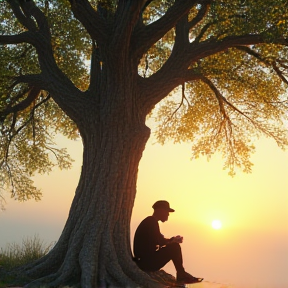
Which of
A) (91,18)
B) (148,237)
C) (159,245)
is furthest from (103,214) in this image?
(91,18)

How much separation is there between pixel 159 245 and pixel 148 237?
0.51 meters

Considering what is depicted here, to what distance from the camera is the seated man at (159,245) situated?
493 inches

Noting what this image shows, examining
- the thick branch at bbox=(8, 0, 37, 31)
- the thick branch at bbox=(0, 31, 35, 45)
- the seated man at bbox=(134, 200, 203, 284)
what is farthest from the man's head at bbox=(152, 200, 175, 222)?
the thick branch at bbox=(8, 0, 37, 31)

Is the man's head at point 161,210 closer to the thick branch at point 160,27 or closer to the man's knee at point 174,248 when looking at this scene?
the man's knee at point 174,248

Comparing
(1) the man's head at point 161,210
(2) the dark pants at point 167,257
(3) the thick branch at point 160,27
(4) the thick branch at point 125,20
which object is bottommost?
(2) the dark pants at point 167,257

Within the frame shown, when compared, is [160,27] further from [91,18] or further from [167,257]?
[167,257]

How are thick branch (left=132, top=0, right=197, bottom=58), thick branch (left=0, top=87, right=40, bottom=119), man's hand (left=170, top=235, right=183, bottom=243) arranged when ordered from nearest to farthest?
1. man's hand (left=170, top=235, right=183, bottom=243)
2. thick branch (left=132, top=0, right=197, bottom=58)
3. thick branch (left=0, top=87, right=40, bottom=119)

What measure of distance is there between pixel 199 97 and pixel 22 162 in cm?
784

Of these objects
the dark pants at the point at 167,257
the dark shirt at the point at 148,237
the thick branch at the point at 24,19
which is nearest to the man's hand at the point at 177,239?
the dark pants at the point at 167,257

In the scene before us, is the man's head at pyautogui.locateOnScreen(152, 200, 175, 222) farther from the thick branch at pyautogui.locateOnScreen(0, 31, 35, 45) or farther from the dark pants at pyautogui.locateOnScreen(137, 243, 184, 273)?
the thick branch at pyautogui.locateOnScreen(0, 31, 35, 45)

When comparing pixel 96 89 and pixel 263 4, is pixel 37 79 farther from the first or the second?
pixel 263 4

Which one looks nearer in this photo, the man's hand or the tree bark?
the man's hand

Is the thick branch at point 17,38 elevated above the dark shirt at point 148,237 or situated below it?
above

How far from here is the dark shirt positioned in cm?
1252
